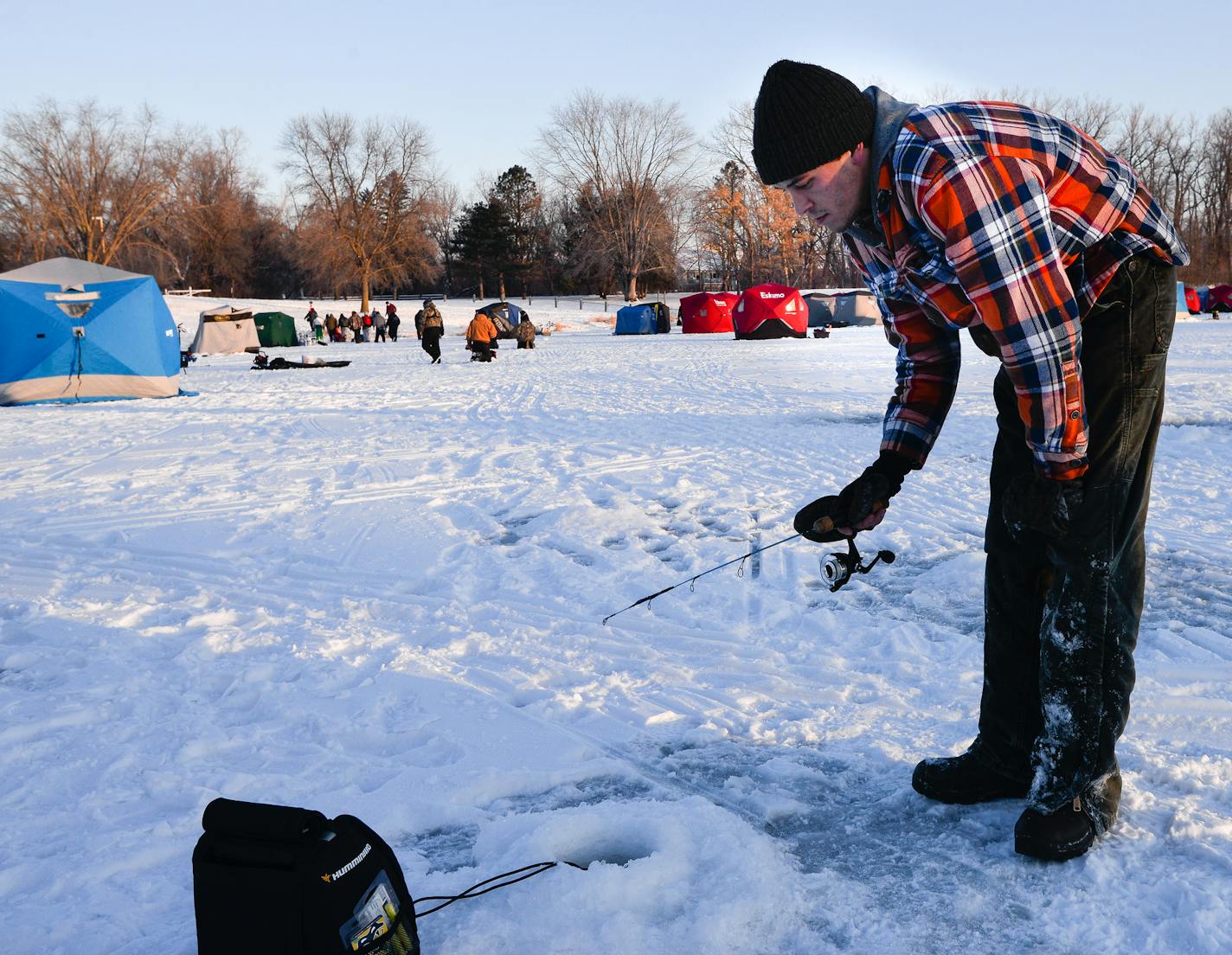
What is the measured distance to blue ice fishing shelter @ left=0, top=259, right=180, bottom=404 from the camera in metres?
14.6

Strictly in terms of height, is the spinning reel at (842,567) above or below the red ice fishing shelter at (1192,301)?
below

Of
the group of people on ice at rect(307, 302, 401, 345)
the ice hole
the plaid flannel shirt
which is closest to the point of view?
the plaid flannel shirt

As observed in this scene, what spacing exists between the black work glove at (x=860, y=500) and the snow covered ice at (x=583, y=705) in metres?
0.77

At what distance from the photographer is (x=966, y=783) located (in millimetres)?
2600

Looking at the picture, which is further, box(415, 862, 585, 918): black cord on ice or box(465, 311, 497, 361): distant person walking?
box(465, 311, 497, 361): distant person walking

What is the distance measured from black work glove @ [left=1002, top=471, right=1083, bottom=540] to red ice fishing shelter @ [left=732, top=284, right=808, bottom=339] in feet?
90.4

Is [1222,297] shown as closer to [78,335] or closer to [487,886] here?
[78,335]

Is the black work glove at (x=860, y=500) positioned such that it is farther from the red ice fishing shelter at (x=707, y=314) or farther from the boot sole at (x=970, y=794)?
the red ice fishing shelter at (x=707, y=314)

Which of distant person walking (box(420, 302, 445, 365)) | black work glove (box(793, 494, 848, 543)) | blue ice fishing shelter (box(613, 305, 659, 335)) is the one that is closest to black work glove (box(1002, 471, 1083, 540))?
black work glove (box(793, 494, 848, 543))

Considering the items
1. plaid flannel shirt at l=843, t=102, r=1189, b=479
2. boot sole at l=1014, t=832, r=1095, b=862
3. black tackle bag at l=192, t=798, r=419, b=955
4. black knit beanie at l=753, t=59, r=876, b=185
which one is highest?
black knit beanie at l=753, t=59, r=876, b=185

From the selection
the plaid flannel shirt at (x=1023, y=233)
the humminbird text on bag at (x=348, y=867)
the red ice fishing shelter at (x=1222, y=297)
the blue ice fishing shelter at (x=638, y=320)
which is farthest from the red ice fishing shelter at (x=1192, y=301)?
the humminbird text on bag at (x=348, y=867)

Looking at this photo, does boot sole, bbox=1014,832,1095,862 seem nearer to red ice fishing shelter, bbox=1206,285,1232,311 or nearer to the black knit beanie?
the black knit beanie

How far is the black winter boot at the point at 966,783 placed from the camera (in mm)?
2600

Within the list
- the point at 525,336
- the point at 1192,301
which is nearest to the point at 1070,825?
the point at 525,336
